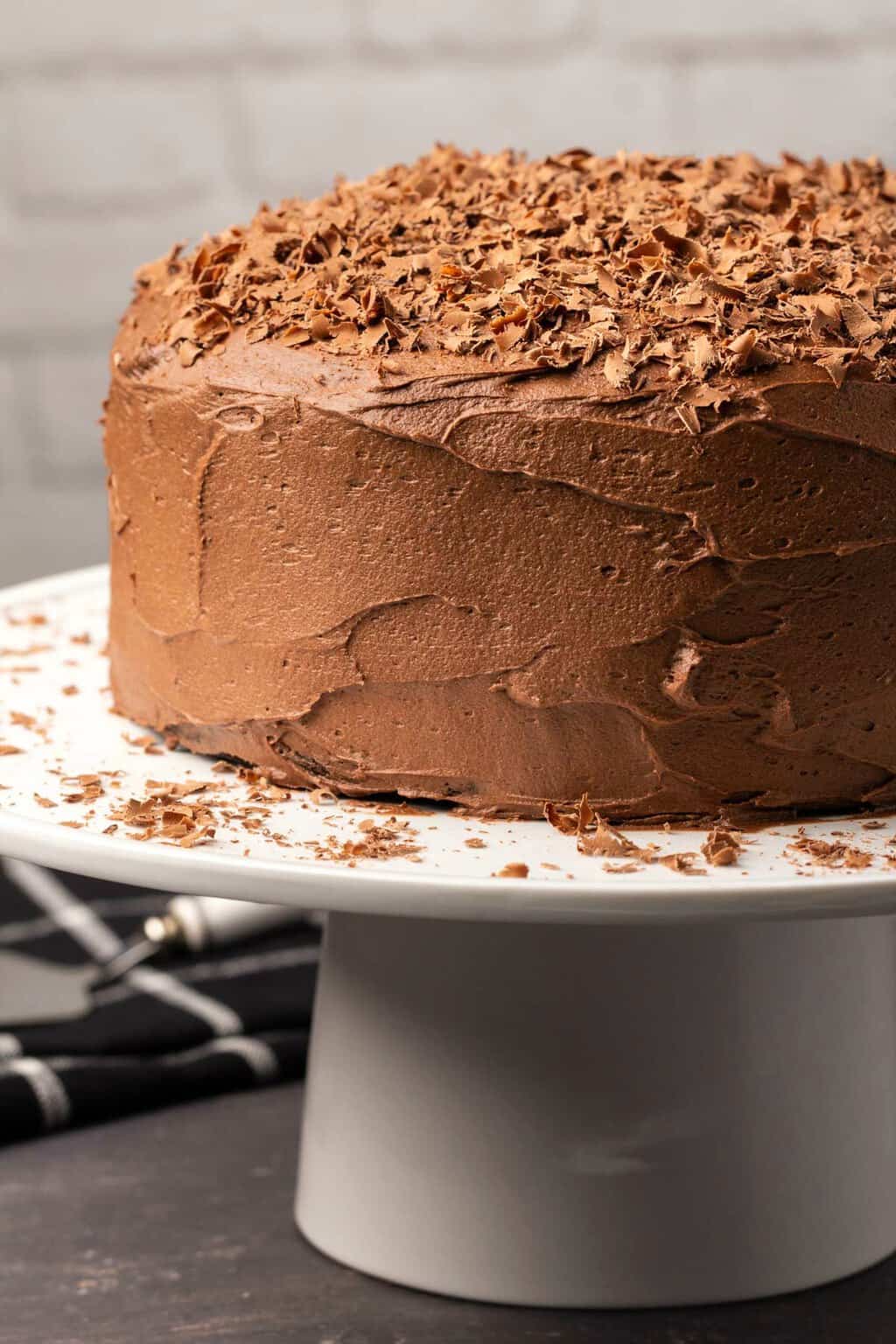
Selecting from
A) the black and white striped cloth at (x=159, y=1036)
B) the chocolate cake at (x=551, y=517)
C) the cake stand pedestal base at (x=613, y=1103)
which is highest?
the chocolate cake at (x=551, y=517)

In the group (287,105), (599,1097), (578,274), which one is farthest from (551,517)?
(287,105)

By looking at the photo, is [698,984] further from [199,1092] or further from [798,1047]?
[199,1092]

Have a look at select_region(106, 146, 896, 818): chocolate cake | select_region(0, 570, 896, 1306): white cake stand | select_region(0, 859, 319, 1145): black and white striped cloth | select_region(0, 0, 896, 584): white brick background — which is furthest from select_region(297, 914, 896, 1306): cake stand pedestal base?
select_region(0, 0, 896, 584): white brick background

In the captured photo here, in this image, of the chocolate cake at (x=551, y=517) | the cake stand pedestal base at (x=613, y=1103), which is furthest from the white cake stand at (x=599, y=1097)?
the chocolate cake at (x=551, y=517)

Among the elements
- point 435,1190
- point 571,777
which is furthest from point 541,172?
point 435,1190

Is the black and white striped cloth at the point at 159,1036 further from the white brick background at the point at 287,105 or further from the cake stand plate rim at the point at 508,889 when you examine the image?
the white brick background at the point at 287,105
